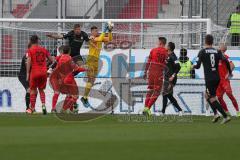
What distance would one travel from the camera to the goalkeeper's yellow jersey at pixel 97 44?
22406 millimetres

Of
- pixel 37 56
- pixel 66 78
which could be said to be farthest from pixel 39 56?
pixel 66 78

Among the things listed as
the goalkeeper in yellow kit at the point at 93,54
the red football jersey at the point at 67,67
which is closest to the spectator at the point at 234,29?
the goalkeeper in yellow kit at the point at 93,54

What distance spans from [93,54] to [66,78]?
3.76ft

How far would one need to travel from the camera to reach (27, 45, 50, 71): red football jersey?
21953mm

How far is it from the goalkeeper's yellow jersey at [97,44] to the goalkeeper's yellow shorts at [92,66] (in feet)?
0.45

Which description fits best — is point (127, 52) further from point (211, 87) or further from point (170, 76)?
point (211, 87)

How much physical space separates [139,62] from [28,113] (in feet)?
13.3

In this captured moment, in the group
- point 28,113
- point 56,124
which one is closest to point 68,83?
point 28,113

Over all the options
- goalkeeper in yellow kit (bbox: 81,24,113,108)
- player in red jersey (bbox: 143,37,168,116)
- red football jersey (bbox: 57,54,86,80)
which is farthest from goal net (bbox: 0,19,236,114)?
player in red jersey (bbox: 143,37,168,116)

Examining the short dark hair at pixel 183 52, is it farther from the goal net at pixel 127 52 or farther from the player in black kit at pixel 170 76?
the player in black kit at pixel 170 76

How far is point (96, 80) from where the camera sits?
2411cm

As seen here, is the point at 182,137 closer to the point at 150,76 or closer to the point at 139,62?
the point at 150,76

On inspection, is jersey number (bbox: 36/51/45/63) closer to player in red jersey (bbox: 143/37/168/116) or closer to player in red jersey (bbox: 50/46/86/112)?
player in red jersey (bbox: 50/46/86/112)

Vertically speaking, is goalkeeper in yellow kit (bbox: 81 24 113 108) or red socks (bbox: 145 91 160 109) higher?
goalkeeper in yellow kit (bbox: 81 24 113 108)
